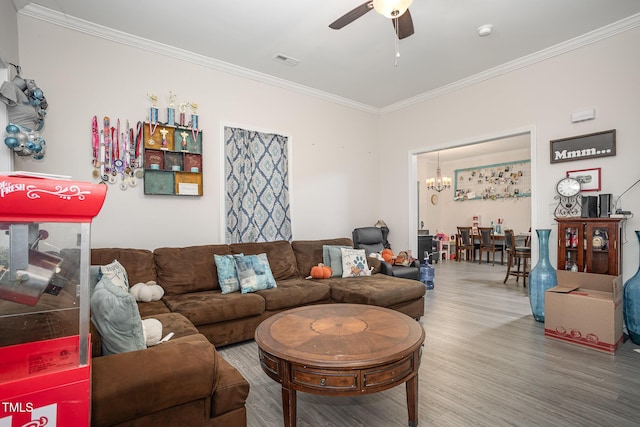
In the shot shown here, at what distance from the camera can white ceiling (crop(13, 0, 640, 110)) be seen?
2.88m

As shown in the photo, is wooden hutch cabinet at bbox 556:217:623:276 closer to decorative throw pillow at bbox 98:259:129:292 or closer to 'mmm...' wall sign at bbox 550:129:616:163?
'mmm...' wall sign at bbox 550:129:616:163

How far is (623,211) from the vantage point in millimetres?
3201

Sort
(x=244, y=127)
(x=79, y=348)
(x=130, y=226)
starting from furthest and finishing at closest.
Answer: (x=244, y=127) < (x=130, y=226) < (x=79, y=348)

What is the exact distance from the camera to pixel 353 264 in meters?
3.95

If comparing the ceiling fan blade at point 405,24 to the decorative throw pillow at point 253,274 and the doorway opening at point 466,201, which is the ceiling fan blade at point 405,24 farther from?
the doorway opening at point 466,201

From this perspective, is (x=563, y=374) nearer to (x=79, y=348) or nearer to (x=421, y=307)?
(x=421, y=307)

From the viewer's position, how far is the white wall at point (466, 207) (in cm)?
812

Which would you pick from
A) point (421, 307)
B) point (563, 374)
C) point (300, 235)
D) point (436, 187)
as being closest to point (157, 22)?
point (300, 235)

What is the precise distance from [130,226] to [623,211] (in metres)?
4.90

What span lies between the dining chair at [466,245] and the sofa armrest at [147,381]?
813 cm

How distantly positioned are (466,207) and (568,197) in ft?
19.3

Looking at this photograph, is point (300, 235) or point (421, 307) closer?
point (421, 307)

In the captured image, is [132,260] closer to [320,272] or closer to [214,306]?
[214,306]

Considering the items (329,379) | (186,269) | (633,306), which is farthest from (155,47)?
(633,306)
